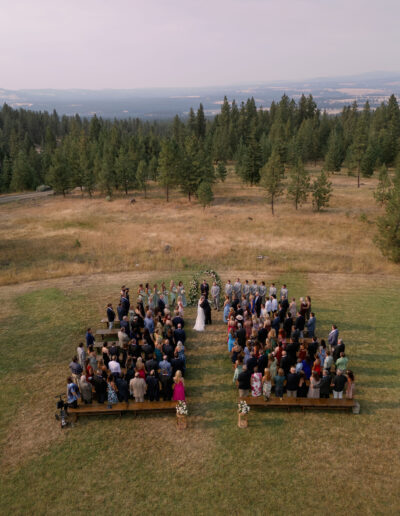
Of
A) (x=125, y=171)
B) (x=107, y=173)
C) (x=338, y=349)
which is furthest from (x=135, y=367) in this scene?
(x=125, y=171)

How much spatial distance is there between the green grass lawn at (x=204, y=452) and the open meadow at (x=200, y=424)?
33 mm

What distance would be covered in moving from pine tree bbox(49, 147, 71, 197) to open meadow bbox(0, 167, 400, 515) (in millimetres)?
37304

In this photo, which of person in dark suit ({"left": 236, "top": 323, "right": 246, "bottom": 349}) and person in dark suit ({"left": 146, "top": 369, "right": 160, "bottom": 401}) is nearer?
person in dark suit ({"left": 146, "top": 369, "right": 160, "bottom": 401})

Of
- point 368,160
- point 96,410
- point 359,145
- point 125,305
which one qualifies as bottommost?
point 96,410

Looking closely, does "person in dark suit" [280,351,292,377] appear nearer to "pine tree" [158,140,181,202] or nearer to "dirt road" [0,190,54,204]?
"pine tree" [158,140,181,202]

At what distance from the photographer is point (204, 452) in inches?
405

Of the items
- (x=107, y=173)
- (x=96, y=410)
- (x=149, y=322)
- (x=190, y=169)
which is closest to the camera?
(x=96, y=410)

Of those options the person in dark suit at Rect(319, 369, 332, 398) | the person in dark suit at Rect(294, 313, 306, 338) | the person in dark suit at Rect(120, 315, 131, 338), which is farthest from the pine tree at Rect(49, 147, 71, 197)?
the person in dark suit at Rect(319, 369, 332, 398)

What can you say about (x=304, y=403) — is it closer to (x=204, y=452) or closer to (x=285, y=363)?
(x=285, y=363)

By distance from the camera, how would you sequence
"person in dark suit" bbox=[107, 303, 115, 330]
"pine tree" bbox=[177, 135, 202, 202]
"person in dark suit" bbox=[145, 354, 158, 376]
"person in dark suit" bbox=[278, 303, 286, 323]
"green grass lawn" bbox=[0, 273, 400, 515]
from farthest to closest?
"pine tree" bbox=[177, 135, 202, 202], "person in dark suit" bbox=[278, 303, 286, 323], "person in dark suit" bbox=[107, 303, 115, 330], "person in dark suit" bbox=[145, 354, 158, 376], "green grass lawn" bbox=[0, 273, 400, 515]

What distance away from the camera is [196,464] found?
9.91 meters

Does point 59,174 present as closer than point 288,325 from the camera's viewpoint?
No

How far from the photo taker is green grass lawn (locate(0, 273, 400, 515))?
889cm

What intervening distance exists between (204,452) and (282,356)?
173 inches
